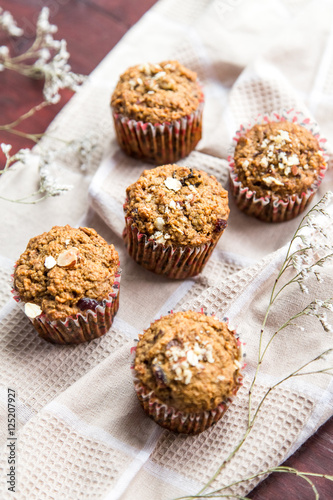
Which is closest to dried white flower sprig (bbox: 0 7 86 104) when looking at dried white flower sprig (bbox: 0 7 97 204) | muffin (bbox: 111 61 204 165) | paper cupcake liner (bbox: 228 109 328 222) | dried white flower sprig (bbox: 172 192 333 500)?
dried white flower sprig (bbox: 0 7 97 204)

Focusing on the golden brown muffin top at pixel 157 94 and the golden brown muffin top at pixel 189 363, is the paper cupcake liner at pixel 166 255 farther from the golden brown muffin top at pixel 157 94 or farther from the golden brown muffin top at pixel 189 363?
the golden brown muffin top at pixel 157 94

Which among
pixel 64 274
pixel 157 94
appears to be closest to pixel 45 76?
pixel 157 94

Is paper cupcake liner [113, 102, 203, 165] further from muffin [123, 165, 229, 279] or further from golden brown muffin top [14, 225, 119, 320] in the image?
golden brown muffin top [14, 225, 119, 320]

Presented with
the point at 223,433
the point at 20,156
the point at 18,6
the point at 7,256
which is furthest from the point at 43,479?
the point at 18,6

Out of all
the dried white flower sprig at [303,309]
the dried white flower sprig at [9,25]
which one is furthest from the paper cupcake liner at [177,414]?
the dried white flower sprig at [9,25]

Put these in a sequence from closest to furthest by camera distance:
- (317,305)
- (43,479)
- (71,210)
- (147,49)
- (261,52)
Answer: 1. (43,479)
2. (317,305)
3. (71,210)
4. (261,52)
5. (147,49)

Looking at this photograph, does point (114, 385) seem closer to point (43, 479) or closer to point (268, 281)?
point (43, 479)

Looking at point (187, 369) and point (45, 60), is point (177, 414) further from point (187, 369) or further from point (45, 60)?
point (45, 60)
